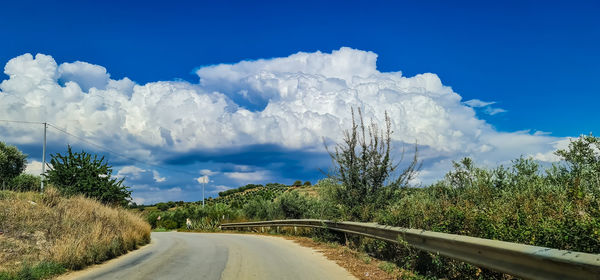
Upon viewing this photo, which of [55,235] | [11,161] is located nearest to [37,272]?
[55,235]

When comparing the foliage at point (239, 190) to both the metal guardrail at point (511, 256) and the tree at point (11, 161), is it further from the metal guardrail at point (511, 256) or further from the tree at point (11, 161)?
the metal guardrail at point (511, 256)

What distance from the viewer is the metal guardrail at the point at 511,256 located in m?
4.02

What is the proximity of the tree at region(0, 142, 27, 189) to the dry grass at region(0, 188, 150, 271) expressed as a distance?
44.0 meters

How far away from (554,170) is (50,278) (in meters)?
13.7

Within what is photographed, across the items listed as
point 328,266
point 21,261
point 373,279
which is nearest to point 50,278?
point 21,261

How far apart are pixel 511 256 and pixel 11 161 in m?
67.1

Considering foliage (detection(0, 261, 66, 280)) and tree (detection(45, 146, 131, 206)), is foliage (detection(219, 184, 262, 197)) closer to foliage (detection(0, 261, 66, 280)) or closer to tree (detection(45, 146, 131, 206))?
tree (detection(45, 146, 131, 206))

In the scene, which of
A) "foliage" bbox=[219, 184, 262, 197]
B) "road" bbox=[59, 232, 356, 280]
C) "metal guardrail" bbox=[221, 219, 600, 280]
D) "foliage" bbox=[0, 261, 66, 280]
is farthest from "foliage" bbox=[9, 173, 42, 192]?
"foliage" bbox=[219, 184, 262, 197]

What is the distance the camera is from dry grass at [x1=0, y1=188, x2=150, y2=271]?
36.7ft

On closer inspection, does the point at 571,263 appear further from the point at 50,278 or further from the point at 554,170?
the point at 50,278

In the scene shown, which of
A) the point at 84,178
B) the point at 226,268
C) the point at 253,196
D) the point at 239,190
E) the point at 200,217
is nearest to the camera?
the point at 226,268

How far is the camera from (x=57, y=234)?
13.4 m

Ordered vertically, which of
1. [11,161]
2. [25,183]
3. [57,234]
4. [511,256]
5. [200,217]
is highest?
[11,161]

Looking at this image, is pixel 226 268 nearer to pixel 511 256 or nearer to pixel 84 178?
pixel 511 256
